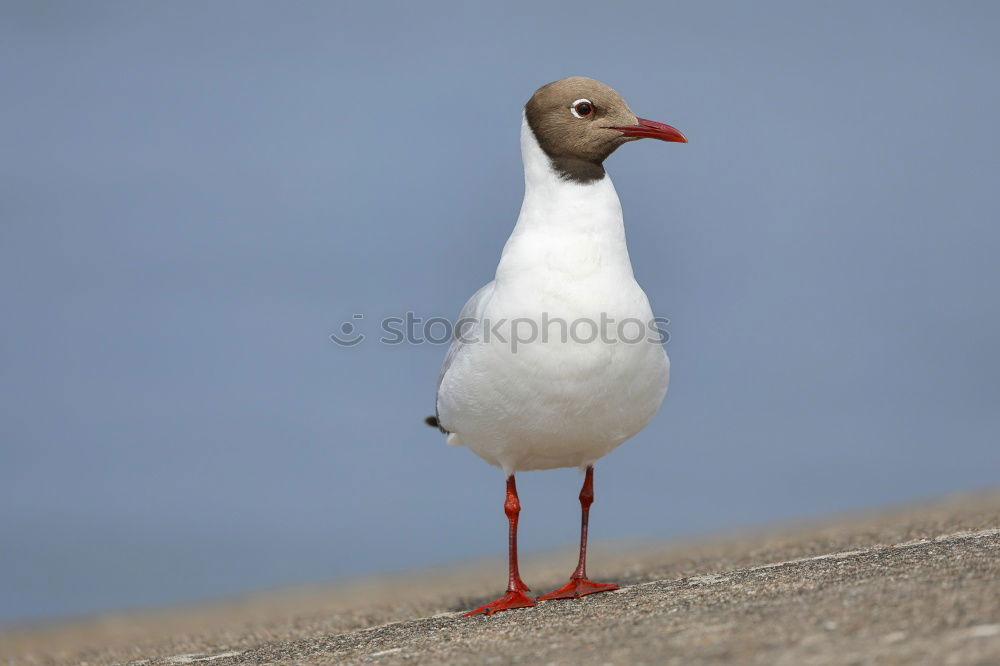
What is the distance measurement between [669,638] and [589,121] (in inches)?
164

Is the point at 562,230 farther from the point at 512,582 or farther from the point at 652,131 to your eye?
the point at 512,582

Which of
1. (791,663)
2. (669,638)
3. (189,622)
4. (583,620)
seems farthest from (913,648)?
(189,622)

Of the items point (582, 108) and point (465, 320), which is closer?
point (582, 108)

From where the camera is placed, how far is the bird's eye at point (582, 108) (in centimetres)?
822

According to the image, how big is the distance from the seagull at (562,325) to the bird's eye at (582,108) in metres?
0.01

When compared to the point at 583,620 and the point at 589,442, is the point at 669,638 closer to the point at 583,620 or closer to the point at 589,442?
the point at 583,620

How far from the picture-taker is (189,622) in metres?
14.0

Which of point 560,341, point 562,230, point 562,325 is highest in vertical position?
point 562,230

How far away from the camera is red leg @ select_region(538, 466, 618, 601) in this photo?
8.43 metres

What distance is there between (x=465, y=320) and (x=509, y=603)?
222 centimetres

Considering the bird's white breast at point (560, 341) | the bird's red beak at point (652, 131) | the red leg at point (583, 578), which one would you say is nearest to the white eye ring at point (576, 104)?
the bird's red beak at point (652, 131)

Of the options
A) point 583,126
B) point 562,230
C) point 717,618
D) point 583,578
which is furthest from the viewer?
point 583,578

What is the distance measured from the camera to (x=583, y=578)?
8602 mm

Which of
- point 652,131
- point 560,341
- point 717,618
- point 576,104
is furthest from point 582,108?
point 717,618
